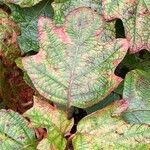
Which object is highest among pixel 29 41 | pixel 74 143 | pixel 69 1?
pixel 69 1

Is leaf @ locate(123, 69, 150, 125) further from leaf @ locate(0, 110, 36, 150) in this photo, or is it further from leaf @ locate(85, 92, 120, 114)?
leaf @ locate(0, 110, 36, 150)

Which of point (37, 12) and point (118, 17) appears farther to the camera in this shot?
point (37, 12)

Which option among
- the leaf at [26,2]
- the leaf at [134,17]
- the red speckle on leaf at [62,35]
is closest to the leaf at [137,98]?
the leaf at [134,17]

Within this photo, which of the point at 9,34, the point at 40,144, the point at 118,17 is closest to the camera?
the point at 40,144

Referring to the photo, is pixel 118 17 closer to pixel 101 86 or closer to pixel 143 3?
pixel 143 3

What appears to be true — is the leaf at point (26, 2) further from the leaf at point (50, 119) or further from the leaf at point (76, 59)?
the leaf at point (50, 119)

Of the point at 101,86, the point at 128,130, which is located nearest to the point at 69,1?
the point at 101,86
